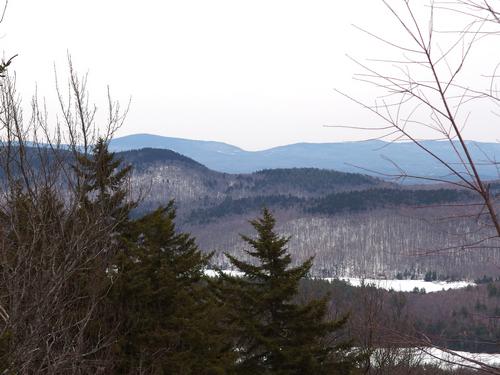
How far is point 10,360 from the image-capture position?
210 inches

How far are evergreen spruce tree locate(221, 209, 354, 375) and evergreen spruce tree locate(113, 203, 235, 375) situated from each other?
0.82 meters

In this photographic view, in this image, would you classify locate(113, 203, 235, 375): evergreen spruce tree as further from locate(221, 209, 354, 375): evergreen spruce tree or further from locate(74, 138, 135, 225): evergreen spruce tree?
locate(74, 138, 135, 225): evergreen spruce tree

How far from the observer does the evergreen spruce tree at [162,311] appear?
527 inches

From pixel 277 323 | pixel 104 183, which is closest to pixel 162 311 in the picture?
pixel 277 323

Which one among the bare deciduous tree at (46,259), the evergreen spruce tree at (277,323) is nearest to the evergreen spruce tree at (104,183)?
the bare deciduous tree at (46,259)

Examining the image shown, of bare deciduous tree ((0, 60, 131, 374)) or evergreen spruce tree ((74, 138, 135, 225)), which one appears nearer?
bare deciduous tree ((0, 60, 131, 374))

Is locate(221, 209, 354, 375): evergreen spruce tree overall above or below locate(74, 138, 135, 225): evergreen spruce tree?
below

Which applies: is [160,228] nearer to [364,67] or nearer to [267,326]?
[267,326]

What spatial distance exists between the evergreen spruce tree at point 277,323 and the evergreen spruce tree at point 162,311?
2.70 feet

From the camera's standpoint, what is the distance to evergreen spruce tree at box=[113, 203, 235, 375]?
43.9ft

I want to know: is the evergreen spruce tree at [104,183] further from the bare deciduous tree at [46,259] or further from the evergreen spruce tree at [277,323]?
the evergreen spruce tree at [277,323]

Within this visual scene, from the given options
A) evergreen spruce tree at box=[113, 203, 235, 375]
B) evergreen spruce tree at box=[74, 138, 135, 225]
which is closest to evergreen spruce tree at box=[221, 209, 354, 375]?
evergreen spruce tree at box=[113, 203, 235, 375]

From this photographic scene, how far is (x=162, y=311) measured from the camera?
47.9 feet

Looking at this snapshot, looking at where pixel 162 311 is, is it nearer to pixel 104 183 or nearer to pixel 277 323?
pixel 277 323
